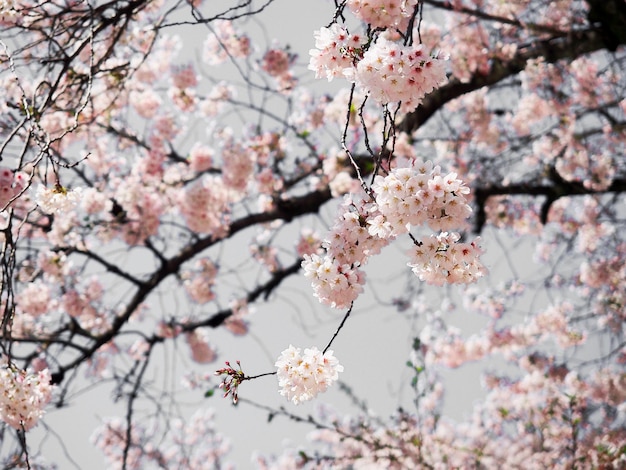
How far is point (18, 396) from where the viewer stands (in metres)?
2.06

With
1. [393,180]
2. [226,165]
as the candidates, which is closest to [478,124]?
[226,165]

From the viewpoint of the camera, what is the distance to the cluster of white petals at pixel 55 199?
2035mm

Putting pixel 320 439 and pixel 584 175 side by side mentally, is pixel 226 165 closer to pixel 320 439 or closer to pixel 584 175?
pixel 584 175

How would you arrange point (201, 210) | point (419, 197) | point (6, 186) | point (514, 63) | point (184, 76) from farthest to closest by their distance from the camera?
1. point (184, 76)
2. point (201, 210)
3. point (514, 63)
4. point (6, 186)
5. point (419, 197)

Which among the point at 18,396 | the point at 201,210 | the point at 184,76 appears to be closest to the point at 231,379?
the point at 18,396

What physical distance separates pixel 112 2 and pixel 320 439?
11.7 m

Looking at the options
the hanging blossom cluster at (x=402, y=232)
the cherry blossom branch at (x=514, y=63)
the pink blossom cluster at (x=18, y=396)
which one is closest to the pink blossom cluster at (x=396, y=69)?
the hanging blossom cluster at (x=402, y=232)

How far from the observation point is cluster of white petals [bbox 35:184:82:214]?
204 centimetres

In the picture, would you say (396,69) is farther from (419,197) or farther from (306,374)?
(306,374)

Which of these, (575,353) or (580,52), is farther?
(575,353)

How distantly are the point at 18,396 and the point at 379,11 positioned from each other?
176 centimetres

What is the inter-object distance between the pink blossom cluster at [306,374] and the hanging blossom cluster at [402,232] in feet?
0.52

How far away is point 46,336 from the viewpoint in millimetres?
4625

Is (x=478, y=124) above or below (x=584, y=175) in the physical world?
above
